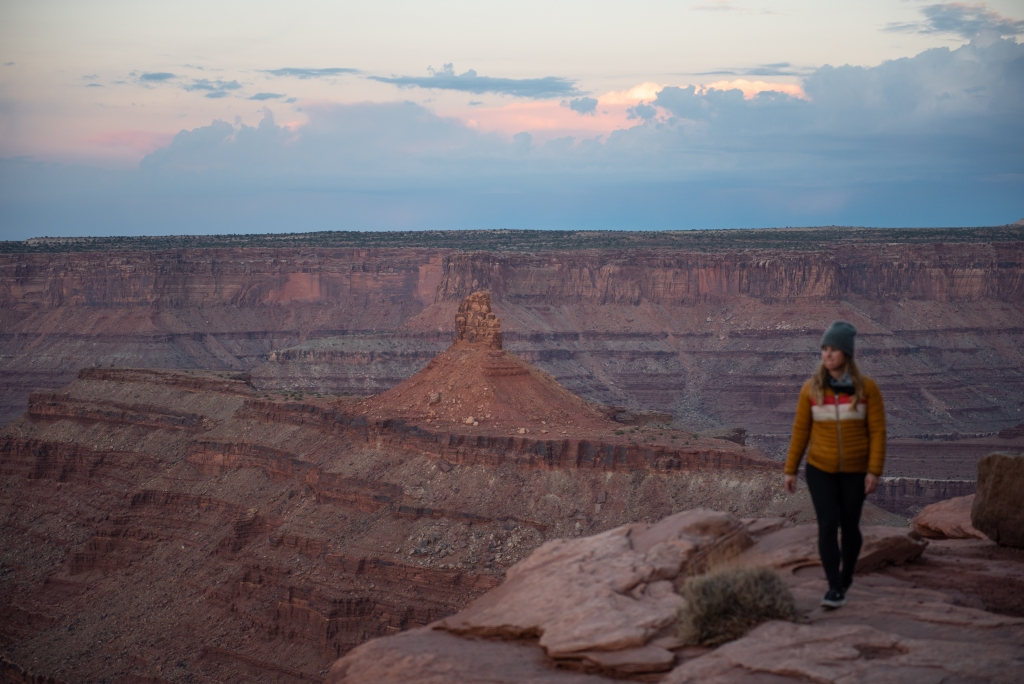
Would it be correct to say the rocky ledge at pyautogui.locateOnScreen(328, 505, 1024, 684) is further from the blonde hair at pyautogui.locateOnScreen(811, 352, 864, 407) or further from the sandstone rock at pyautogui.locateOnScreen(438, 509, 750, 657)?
the blonde hair at pyautogui.locateOnScreen(811, 352, 864, 407)

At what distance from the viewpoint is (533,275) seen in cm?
13175

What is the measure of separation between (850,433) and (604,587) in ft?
10.0

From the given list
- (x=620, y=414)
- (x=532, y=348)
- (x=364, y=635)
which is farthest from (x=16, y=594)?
(x=532, y=348)

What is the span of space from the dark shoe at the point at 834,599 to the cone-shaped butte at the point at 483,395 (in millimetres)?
32783

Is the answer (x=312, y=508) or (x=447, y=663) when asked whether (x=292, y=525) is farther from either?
(x=447, y=663)

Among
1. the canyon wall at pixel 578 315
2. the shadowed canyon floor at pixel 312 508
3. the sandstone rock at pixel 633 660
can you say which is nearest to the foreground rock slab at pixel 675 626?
the sandstone rock at pixel 633 660

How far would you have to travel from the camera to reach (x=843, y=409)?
12578 mm

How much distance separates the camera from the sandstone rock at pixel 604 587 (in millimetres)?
12039

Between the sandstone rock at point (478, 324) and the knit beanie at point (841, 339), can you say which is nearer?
the knit beanie at point (841, 339)

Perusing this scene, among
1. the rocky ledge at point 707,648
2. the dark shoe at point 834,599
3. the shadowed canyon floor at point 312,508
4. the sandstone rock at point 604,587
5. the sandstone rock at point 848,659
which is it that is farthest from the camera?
the shadowed canyon floor at point 312,508

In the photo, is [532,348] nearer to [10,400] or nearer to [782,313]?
[782,313]

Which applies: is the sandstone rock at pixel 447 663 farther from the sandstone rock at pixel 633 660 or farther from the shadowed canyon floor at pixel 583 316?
the shadowed canyon floor at pixel 583 316

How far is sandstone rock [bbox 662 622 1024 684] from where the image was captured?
1036cm

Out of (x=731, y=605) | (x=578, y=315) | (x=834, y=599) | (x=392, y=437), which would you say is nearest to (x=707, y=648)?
(x=731, y=605)
